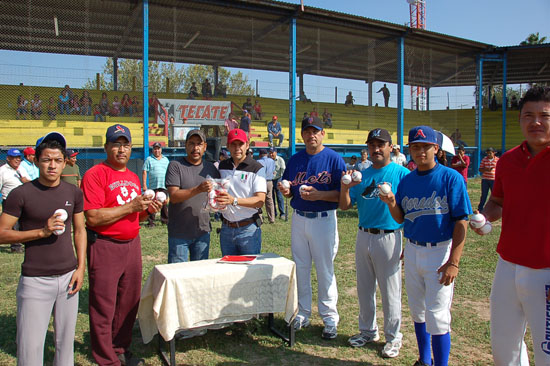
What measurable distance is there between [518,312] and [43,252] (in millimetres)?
3065

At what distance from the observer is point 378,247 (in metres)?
3.78

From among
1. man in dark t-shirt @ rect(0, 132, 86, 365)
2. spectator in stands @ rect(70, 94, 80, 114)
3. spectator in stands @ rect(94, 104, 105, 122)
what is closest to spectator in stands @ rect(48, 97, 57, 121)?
spectator in stands @ rect(70, 94, 80, 114)

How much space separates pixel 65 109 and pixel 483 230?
1406 centimetres

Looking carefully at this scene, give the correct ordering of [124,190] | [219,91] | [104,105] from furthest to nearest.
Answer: [219,91] < [104,105] < [124,190]

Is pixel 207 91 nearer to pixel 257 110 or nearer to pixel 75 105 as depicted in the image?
pixel 257 110

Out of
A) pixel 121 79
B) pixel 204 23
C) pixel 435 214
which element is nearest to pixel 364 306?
pixel 435 214

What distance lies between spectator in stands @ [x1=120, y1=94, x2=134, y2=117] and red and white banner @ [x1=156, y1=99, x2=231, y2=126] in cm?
152

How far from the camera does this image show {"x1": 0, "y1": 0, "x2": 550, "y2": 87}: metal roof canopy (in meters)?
14.4

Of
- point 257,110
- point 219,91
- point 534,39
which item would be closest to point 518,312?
point 219,91

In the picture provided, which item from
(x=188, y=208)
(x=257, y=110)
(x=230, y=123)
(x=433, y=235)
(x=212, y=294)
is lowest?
(x=212, y=294)

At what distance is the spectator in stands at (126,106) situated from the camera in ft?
51.4

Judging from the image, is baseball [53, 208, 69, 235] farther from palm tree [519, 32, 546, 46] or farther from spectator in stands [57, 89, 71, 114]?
palm tree [519, 32, 546, 46]

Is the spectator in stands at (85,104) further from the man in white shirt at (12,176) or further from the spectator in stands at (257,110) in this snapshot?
the spectator in stands at (257,110)

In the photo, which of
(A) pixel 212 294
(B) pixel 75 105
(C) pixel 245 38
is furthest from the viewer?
(C) pixel 245 38
